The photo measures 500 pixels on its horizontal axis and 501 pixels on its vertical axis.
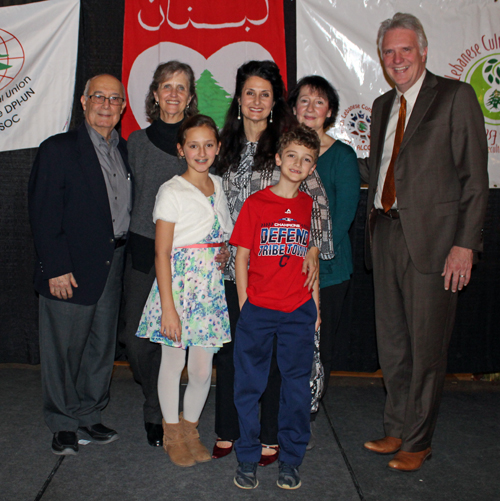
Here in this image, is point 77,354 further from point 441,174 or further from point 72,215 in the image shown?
point 441,174

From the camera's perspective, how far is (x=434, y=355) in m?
2.24

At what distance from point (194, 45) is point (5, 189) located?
5.04 ft

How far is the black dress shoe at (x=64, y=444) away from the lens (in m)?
2.31

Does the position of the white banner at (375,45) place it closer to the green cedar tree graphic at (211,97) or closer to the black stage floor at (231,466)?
the green cedar tree graphic at (211,97)

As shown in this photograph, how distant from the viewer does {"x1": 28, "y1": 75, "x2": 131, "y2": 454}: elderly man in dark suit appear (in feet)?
7.34

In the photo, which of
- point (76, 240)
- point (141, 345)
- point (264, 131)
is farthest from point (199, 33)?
point (141, 345)

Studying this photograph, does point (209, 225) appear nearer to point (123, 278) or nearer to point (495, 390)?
point (123, 278)

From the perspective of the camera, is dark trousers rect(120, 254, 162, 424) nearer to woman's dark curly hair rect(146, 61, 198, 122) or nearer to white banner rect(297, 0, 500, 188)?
woman's dark curly hair rect(146, 61, 198, 122)

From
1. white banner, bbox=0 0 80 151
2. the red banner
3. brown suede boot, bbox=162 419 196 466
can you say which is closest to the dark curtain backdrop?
white banner, bbox=0 0 80 151

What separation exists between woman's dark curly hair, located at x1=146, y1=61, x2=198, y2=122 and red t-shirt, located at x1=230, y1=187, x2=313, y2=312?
0.72 m

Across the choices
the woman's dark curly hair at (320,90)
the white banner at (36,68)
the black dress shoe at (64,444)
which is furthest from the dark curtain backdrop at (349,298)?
the black dress shoe at (64,444)

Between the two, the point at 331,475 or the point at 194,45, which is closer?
the point at 331,475

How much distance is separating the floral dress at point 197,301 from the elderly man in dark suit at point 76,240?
1.20 feet

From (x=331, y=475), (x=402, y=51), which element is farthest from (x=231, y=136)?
(x=331, y=475)
